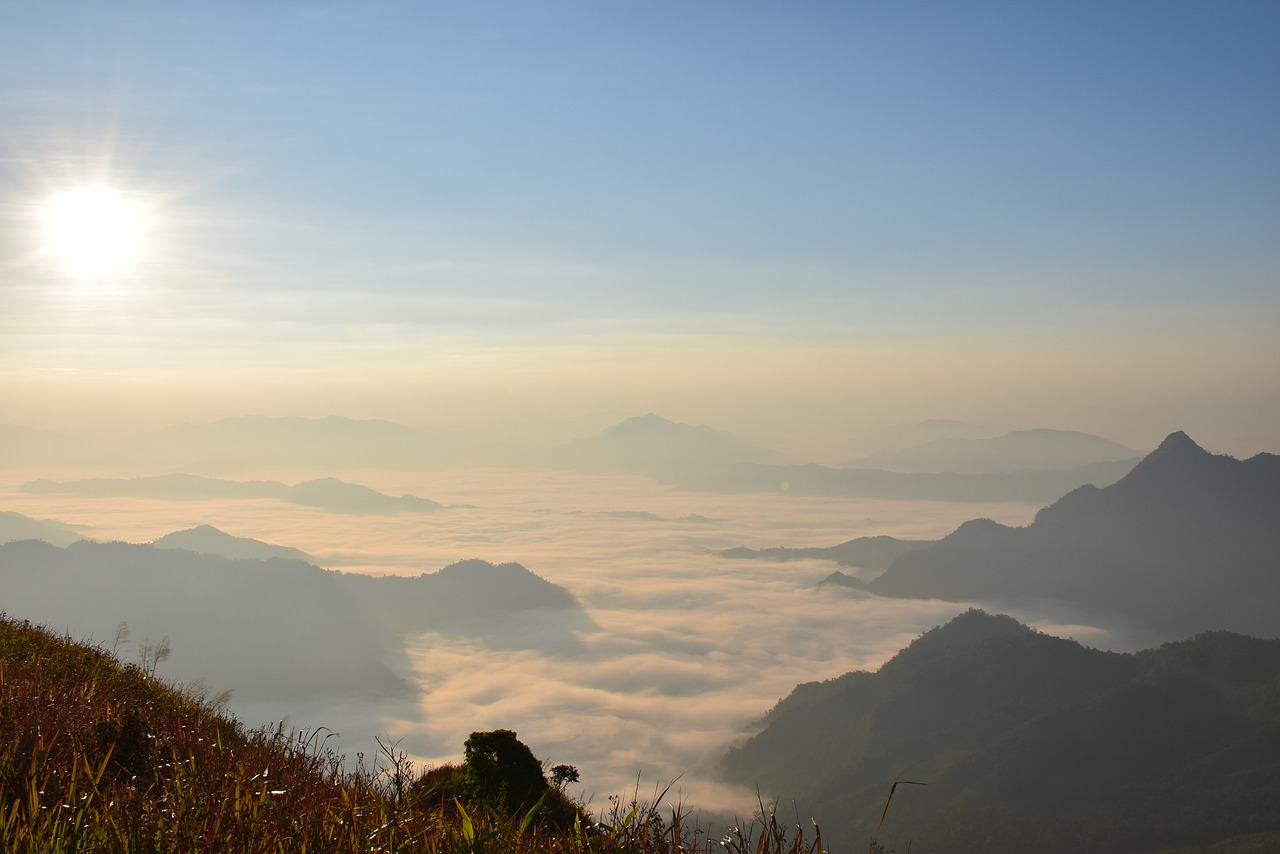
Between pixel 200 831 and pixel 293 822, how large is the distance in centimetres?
44

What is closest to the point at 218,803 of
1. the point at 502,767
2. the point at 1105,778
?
the point at 502,767

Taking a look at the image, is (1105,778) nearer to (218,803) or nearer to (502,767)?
(502,767)

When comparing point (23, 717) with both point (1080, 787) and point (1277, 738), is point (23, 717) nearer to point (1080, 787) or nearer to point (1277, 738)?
point (1080, 787)

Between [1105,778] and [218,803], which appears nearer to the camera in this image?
[218,803]

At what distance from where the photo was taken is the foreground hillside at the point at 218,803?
4.03m

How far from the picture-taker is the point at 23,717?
6145 millimetres

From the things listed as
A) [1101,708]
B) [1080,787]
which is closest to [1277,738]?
[1101,708]

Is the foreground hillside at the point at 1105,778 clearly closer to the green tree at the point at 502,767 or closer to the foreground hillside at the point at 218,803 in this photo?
the green tree at the point at 502,767

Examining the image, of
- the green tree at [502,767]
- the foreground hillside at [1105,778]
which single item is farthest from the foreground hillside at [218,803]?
the foreground hillside at [1105,778]

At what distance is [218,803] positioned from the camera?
4738 millimetres

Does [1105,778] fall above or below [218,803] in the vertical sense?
below

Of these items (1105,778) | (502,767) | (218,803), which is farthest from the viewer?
(1105,778)

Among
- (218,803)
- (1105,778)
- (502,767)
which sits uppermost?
(218,803)

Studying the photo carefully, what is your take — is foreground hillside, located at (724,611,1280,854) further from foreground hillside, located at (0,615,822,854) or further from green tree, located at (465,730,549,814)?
foreground hillside, located at (0,615,822,854)
